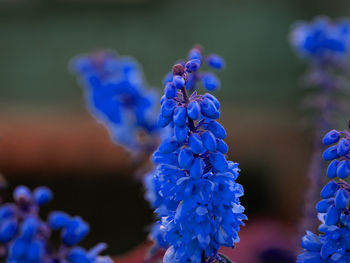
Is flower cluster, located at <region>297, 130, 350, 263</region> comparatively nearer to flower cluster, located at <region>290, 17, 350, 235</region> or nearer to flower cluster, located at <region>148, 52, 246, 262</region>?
flower cluster, located at <region>148, 52, 246, 262</region>

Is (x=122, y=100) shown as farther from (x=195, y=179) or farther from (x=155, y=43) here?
(x=155, y=43)

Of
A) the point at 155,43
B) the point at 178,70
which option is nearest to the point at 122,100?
the point at 178,70

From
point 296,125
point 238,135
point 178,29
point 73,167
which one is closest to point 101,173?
point 73,167

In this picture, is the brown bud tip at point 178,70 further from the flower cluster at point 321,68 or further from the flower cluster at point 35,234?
the flower cluster at point 321,68

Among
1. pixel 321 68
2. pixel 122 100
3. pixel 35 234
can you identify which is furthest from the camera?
pixel 321 68

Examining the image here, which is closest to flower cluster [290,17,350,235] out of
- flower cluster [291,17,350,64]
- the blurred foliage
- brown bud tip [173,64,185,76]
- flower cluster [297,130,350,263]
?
flower cluster [291,17,350,64]

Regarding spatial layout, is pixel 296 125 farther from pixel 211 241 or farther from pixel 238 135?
pixel 211 241

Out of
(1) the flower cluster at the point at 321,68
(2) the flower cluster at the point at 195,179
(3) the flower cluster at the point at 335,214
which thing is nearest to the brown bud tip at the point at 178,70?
(2) the flower cluster at the point at 195,179
